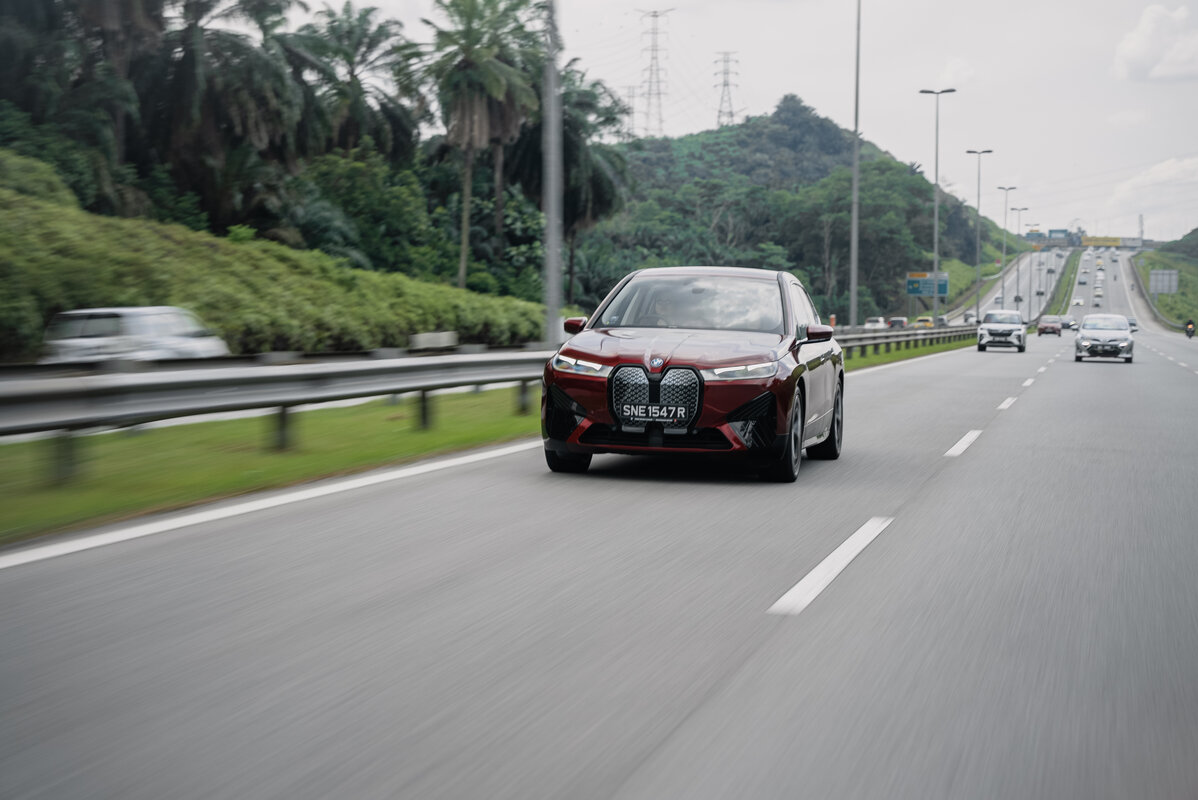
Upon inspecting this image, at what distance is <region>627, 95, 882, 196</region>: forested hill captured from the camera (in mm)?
148750

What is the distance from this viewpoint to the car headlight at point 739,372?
9.83m

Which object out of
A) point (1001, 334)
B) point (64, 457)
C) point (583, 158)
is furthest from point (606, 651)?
point (583, 158)

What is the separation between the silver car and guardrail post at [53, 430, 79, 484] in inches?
1401

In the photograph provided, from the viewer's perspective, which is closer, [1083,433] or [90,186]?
[1083,433]

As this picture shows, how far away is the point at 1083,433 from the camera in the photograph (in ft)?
50.1

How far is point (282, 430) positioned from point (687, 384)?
3.99m

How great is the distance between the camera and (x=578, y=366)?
1014 cm

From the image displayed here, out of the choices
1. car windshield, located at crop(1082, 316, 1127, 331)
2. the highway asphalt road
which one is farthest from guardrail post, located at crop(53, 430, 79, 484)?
car windshield, located at crop(1082, 316, 1127, 331)

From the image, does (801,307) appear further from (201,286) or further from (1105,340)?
(1105,340)

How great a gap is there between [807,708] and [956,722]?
0.47m

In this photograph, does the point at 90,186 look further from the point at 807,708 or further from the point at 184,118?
the point at 807,708

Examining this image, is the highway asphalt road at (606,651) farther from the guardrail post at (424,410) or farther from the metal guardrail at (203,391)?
the guardrail post at (424,410)

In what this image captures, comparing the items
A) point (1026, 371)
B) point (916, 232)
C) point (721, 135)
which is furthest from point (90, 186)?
point (721, 135)

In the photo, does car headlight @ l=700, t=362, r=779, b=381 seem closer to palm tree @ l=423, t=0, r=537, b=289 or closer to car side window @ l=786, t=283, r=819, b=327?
car side window @ l=786, t=283, r=819, b=327
